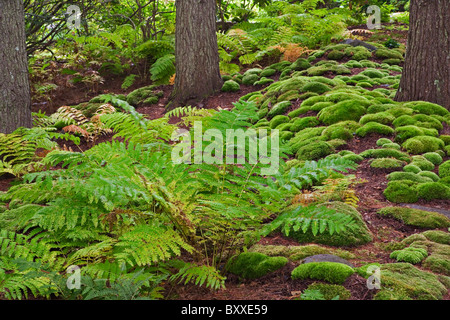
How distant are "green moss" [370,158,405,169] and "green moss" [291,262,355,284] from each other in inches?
90.2

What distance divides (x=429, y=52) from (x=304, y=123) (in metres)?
2.04

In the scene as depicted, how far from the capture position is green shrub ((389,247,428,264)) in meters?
2.83

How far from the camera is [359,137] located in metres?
5.33

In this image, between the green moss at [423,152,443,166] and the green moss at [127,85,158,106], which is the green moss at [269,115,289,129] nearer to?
the green moss at [423,152,443,166]

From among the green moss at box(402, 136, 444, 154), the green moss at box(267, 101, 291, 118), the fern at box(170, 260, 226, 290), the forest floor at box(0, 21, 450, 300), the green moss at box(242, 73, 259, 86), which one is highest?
the green moss at box(242, 73, 259, 86)

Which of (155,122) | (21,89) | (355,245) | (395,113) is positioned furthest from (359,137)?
(21,89)

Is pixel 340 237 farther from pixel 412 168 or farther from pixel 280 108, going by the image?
pixel 280 108

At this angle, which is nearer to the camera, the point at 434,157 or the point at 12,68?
the point at 434,157

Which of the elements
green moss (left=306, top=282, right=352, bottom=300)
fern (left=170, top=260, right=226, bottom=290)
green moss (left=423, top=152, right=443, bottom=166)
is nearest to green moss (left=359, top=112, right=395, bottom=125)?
green moss (left=423, top=152, right=443, bottom=166)

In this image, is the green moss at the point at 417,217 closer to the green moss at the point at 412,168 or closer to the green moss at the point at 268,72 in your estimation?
the green moss at the point at 412,168

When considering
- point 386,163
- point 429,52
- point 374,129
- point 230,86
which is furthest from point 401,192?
point 230,86

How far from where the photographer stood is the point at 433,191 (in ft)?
13.1
